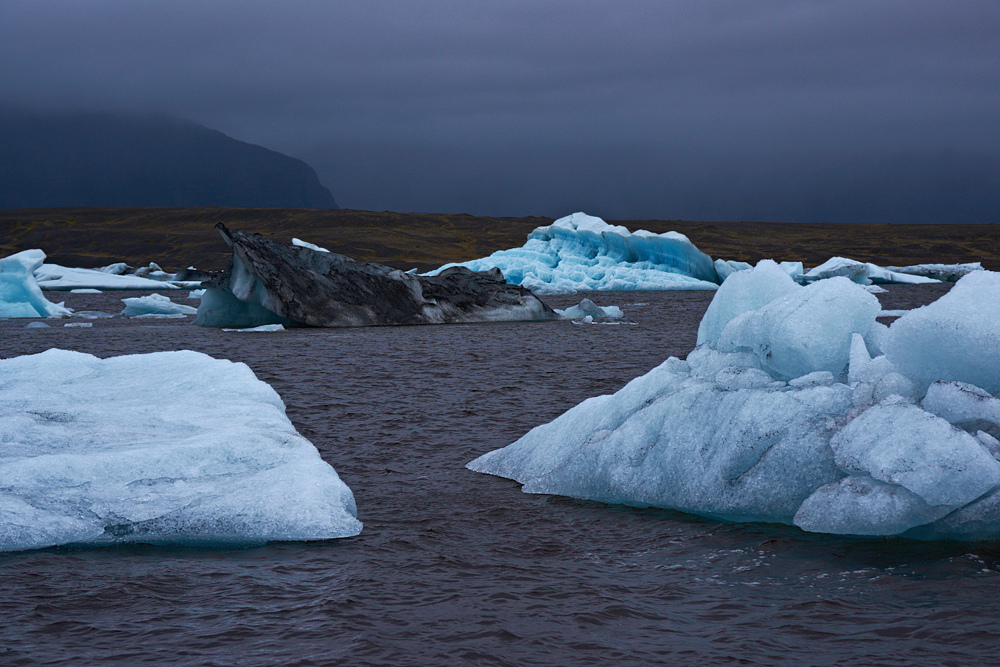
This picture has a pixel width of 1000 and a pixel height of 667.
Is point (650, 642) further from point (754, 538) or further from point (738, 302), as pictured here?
point (738, 302)

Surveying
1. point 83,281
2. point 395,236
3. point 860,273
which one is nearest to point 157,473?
point 860,273

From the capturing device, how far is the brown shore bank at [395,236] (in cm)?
7356

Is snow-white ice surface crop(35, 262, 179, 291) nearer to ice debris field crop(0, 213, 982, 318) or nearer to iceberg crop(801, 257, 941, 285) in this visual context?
ice debris field crop(0, 213, 982, 318)

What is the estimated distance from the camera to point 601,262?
147 ft

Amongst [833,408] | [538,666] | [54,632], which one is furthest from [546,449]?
[54,632]

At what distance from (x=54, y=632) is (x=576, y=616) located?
8.08ft

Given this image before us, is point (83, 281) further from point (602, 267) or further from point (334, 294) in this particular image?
point (334, 294)

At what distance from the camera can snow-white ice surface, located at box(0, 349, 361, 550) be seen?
5340 millimetres

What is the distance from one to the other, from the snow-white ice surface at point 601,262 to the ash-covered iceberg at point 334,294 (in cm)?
1692

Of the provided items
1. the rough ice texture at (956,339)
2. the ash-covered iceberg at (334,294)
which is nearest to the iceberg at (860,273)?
the ash-covered iceberg at (334,294)

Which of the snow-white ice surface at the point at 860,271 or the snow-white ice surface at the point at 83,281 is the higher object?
the snow-white ice surface at the point at 860,271

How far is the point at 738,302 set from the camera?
806 cm

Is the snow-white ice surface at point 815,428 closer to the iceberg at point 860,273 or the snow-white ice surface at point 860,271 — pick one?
the snow-white ice surface at point 860,271

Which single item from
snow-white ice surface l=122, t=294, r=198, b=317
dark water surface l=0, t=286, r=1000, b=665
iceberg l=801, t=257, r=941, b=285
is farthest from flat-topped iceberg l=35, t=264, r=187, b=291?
dark water surface l=0, t=286, r=1000, b=665
